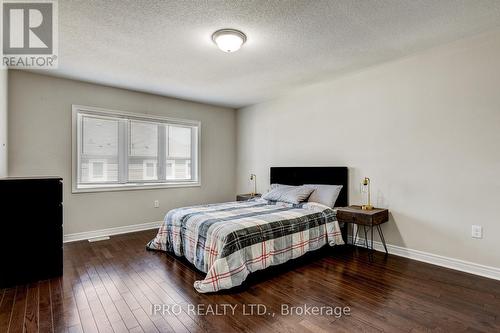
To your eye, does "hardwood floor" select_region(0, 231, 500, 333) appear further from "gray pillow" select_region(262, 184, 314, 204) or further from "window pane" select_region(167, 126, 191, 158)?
"window pane" select_region(167, 126, 191, 158)

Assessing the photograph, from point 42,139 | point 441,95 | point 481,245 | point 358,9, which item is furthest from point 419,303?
point 42,139

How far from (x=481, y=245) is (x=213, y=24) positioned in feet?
11.4

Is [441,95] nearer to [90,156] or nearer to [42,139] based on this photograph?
[90,156]

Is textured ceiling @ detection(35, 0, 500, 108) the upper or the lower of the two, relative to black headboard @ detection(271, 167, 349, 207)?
upper

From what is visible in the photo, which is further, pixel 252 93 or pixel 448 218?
pixel 252 93

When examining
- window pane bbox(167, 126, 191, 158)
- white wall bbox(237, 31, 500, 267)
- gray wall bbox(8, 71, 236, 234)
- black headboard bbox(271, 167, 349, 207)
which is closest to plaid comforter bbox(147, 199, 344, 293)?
black headboard bbox(271, 167, 349, 207)

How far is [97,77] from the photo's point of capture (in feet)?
12.4

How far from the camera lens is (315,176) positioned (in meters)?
4.08

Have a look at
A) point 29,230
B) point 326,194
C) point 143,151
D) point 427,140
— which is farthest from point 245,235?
point 143,151

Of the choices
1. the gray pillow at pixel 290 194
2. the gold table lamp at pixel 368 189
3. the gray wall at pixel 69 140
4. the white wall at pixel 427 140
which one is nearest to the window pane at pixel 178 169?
the gray wall at pixel 69 140

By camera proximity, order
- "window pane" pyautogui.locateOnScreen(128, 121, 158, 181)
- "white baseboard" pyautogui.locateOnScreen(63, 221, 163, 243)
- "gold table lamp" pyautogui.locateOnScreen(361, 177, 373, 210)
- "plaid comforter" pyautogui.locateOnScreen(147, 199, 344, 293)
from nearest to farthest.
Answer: "plaid comforter" pyautogui.locateOnScreen(147, 199, 344, 293) → "gold table lamp" pyautogui.locateOnScreen(361, 177, 373, 210) → "white baseboard" pyautogui.locateOnScreen(63, 221, 163, 243) → "window pane" pyautogui.locateOnScreen(128, 121, 158, 181)

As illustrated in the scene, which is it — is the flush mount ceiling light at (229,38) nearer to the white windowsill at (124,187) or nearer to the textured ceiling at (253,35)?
the textured ceiling at (253,35)

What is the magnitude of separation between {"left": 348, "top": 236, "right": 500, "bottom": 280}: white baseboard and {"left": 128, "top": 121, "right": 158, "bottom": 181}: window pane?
3863 mm

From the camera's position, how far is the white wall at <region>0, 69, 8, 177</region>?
3.02m
